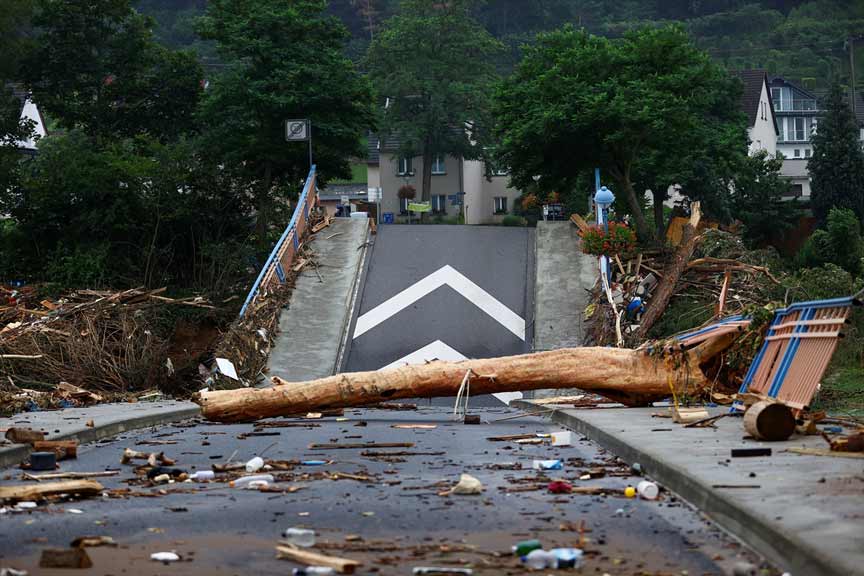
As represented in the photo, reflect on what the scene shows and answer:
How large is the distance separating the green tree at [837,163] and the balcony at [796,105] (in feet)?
158

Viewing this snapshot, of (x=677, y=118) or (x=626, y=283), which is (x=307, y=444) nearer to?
(x=626, y=283)

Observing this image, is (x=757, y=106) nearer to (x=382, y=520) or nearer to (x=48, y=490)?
(x=48, y=490)

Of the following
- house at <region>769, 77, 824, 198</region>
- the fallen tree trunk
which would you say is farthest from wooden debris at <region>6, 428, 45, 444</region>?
house at <region>769, 77, 824, 198</region>

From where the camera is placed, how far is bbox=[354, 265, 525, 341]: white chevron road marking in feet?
86.3

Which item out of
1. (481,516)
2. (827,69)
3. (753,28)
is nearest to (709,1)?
(753,28)

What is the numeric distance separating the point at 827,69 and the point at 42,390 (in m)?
119

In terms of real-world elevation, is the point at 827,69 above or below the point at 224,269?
above

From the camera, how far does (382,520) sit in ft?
26.5

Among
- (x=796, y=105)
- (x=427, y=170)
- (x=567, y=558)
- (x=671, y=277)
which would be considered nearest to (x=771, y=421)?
(x=567, y=558)

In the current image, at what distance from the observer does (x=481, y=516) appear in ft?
26.9

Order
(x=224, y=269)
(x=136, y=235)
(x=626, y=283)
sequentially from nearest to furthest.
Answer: (x=626, y=283)
(x=224, y=269)
(x=136, y=235)

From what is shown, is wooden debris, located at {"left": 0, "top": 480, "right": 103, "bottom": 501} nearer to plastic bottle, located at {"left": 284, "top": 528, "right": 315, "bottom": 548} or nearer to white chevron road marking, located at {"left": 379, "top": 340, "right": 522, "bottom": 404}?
plastic bottle, located at {"left": 284, "top": 528, "right": 315, "bottom": 548}

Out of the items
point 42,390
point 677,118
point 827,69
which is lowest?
point 42,390

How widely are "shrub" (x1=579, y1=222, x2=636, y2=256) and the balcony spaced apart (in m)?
97.1
